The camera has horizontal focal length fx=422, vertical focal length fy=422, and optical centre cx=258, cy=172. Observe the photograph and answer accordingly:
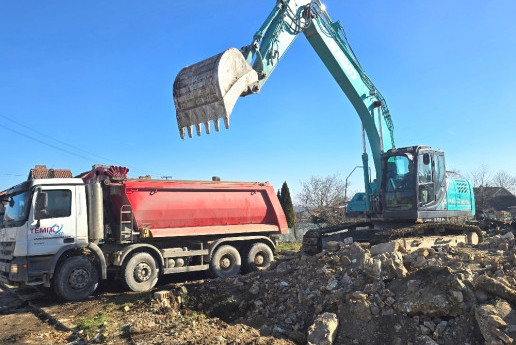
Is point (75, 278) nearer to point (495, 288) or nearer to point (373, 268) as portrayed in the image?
point (373, 268)

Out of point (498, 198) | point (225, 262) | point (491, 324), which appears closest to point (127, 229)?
point (225, 262)

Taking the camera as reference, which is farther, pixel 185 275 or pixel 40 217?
pixel 185 275

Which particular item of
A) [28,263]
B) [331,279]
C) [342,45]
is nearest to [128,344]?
[331,279]

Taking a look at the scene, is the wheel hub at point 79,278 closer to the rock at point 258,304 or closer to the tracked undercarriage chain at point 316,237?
the rock at point 258,304

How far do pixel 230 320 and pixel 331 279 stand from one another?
1.73 m

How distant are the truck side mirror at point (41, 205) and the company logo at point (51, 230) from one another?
24 cm

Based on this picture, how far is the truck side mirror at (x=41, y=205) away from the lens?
8.33m

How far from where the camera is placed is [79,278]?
8.51 m

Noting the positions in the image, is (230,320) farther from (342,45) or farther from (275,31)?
(342,45)

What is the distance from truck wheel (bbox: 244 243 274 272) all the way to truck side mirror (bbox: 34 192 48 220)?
5.08 metres

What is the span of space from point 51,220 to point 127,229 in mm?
1548

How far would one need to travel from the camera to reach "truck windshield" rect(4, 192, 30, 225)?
8421 mm

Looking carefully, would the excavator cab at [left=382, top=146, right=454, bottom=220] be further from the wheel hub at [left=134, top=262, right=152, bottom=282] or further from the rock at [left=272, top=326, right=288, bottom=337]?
the wheel hub at [left=134, top=262, right=152, bottom=282]

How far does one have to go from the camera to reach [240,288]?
7719mm
